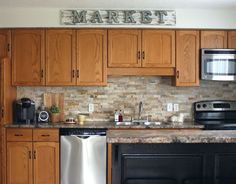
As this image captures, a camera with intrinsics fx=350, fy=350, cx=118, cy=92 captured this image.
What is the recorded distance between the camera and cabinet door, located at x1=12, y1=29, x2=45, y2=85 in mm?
4629

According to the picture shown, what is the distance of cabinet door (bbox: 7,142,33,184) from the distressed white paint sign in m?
1.70

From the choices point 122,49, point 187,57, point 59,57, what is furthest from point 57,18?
point 187,57

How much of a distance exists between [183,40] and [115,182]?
2.69 m

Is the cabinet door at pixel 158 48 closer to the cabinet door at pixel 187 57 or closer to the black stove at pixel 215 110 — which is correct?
the cabinet door at pixel 187 57

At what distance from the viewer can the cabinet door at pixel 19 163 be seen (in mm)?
4414

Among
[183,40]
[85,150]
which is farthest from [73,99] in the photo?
[183,40]

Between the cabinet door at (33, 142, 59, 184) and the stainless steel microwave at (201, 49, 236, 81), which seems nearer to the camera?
the cabinet door at (33, 142, 59, 184)

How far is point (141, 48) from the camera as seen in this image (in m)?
4.66

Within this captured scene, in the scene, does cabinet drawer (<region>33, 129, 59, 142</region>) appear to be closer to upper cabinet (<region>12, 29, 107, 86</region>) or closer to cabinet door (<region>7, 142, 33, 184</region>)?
cabinet door (<region>7, 142, 33, 184</region>)

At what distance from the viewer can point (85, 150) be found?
4.32 m

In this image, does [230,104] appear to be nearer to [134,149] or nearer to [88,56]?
[88,56]

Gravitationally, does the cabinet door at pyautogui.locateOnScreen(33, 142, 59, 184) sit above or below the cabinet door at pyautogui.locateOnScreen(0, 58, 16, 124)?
below

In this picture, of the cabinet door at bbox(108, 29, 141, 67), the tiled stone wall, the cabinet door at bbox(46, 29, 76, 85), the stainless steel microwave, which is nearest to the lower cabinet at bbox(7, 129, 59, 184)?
the tiled stone wall

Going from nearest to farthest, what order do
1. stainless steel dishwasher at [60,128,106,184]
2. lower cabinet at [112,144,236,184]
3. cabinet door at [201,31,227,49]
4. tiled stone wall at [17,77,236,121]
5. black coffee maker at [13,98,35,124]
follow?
lower cabinet at [112,144,236,184], stainless steel dishwasher at [60,128,106,184], black coffee maker at [13,98,35,124], cabinet door at [201,31,227,49], tiled stone wall at [17,77,236,121]
